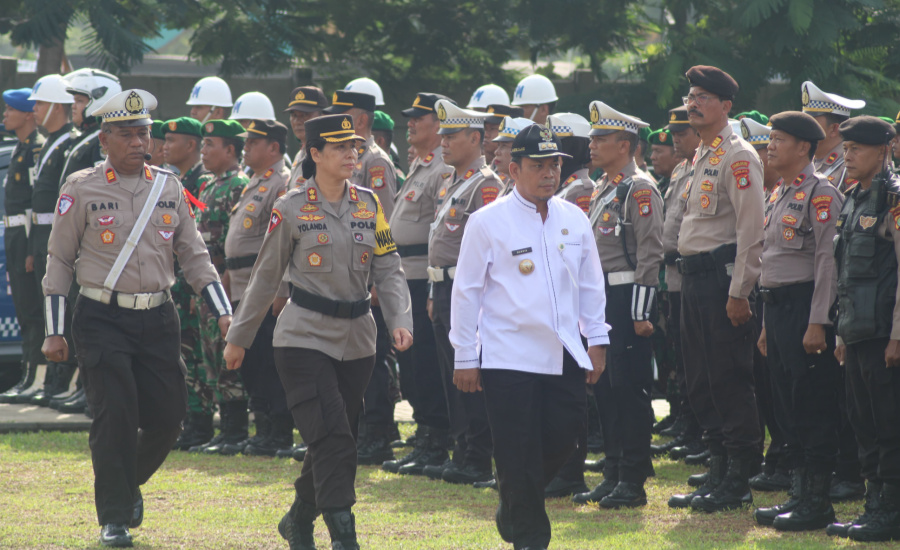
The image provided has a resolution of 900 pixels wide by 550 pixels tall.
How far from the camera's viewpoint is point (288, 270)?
6621 millimetres

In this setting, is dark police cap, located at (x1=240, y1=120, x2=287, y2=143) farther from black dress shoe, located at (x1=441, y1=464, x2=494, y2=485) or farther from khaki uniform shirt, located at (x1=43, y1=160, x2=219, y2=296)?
black dress shoe, located at (x1=441, y1=464, x2=494, y2=485)

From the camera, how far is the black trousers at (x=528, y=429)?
5.95 m

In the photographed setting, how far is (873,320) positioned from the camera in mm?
6535

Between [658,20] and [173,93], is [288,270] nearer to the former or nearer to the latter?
[658,20]

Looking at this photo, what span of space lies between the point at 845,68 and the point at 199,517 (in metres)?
8.40

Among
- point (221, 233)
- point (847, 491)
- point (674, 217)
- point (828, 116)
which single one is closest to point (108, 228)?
point (221, 233)

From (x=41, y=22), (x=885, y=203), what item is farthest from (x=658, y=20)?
(x=885, y=203)

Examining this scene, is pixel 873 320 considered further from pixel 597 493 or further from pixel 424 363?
pixel 424 363

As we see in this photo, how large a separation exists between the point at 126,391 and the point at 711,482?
3570mm

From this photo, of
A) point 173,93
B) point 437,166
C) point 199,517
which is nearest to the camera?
point 199,517

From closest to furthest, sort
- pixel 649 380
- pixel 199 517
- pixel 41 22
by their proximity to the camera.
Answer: pixel 199 517 → pixel 649 380 → pixel 41 22

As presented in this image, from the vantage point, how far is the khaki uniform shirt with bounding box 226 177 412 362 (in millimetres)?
6371

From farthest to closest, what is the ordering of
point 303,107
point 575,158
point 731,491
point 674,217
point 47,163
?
point 47,163 → point 303,107 → point 674,217 → point 575,158 → point 731,491

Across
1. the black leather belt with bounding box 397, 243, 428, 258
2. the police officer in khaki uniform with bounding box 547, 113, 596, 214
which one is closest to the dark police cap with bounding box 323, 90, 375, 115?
the black leather belt with bounding box 397, 243, 428, 258
